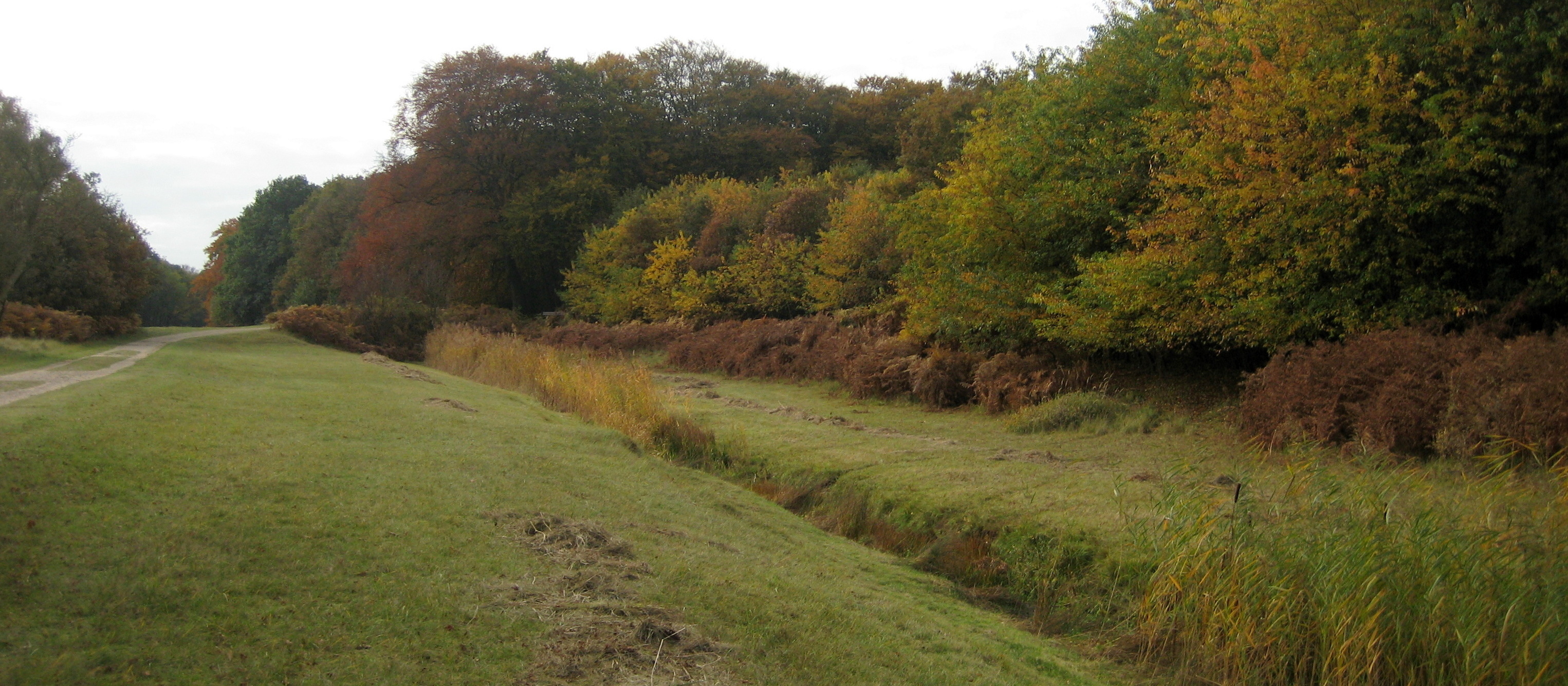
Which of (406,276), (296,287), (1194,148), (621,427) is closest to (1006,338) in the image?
(1194,148)

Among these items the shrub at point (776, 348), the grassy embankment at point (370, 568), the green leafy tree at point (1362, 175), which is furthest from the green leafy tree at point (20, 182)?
the green leafy tree at point (1362, 175)

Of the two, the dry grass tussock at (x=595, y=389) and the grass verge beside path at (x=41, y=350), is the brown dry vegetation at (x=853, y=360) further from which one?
the grass verge beside path at (x=41, y=350)

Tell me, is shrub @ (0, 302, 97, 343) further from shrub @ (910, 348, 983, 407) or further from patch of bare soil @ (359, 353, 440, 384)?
shrub @ (910, 348, 983, 407)

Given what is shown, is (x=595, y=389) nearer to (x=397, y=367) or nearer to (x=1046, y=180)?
(x=397, y=367)

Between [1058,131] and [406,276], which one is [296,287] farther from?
[1058,131]

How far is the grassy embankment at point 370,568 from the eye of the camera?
15.0ft

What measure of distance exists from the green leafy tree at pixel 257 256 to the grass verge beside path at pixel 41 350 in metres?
48.3

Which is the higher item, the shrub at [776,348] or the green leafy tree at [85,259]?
the green leafy tree at [85,259]

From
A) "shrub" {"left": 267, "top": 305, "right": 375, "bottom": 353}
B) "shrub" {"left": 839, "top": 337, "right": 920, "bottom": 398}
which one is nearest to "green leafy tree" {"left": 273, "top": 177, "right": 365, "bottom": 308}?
"shrub" {"left": 267, "top": 305, "right": 375, "bottom": 353}

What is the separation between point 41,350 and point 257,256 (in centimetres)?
5915

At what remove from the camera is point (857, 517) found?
1169cm

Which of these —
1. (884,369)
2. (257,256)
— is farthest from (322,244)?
(884,369)

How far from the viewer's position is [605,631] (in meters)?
5.36

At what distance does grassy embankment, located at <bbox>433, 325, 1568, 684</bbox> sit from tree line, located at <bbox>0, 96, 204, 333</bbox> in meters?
21.4
